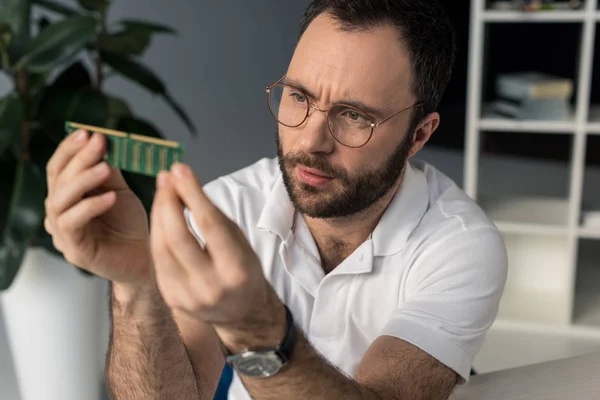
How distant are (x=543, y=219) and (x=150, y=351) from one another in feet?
7.37

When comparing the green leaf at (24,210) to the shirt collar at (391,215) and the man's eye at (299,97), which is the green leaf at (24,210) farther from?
the man's eye at (299,97)

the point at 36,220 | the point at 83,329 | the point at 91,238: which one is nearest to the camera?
the point at 91,238

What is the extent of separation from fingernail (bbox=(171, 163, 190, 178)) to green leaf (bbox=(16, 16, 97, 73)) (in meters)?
1.42

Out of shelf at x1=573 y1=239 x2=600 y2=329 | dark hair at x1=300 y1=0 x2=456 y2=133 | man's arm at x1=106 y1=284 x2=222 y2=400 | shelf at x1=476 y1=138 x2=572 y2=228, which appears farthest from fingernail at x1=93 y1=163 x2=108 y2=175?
shelf at x1=573 y1=239 x2=600 y2=329

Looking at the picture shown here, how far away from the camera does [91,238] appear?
3.53ft

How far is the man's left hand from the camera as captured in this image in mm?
867

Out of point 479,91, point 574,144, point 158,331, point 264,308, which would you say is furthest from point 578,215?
point 264,308

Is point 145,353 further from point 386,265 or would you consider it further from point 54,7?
point 54,7

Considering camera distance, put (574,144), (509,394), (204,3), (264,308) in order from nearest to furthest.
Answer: (264,308) → (509,394) → (574,144) → (204,3)

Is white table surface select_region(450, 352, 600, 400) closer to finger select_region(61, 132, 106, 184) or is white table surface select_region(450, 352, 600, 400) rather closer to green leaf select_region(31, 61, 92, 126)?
finger select_region(61, 132, 106, 184)

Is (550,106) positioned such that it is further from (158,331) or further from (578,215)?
(158,331)

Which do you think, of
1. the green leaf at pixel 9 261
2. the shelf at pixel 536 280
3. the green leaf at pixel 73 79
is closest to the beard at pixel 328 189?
the green leaf at pixel 9 261

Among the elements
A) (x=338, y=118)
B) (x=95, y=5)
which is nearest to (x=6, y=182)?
(x=95, y=5)

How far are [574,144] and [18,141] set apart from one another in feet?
6.53
